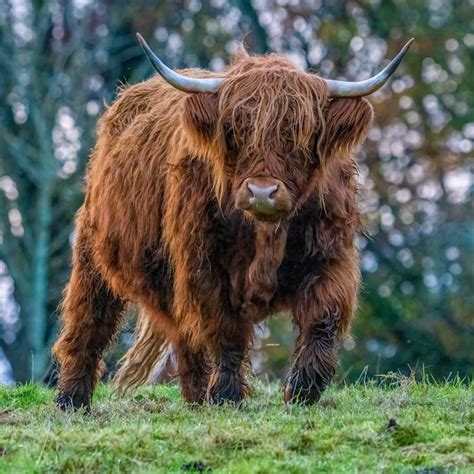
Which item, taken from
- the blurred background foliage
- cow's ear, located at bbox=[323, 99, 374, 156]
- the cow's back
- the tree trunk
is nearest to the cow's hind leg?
the cow's back

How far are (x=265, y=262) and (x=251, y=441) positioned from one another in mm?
1620

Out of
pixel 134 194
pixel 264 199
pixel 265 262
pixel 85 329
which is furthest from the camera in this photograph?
pixel 85 329

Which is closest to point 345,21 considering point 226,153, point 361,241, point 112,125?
point 361,241

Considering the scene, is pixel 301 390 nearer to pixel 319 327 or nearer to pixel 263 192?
pixel 319 327

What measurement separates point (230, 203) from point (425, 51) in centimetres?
1392

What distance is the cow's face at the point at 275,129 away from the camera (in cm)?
669

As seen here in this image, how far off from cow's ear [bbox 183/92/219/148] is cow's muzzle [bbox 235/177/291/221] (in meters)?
0.48

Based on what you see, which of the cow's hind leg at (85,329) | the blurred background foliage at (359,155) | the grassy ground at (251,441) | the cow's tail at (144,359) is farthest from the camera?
the blurred background foliage at (359,155)

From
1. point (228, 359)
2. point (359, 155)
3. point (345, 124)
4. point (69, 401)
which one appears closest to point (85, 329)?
point (69, 401)

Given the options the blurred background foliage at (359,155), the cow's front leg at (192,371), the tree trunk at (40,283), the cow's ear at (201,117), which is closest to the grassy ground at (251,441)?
the cow's ear at (201,117)

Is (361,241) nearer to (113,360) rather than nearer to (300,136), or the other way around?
(113,360)

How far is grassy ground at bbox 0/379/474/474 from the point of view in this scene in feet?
16.1

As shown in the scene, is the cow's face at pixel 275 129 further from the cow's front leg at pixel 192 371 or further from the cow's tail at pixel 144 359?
the cow's tail at pixel 144 359

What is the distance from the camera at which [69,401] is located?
25.5 feet
